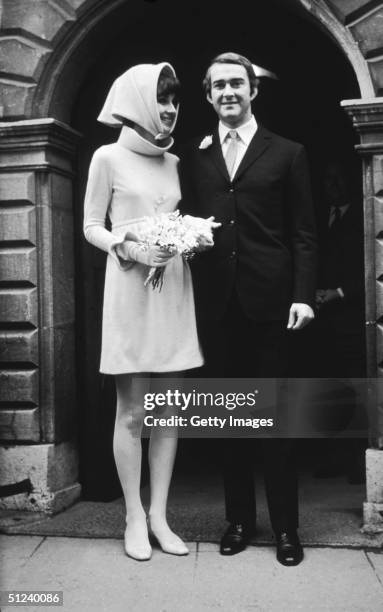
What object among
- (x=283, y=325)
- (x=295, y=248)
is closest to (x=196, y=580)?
(x=283, y=325)

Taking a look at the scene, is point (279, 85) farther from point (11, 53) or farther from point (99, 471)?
point (99, 471)

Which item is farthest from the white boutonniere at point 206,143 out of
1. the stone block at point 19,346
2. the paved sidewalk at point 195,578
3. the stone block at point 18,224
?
the paved sidewalk at point 195,578

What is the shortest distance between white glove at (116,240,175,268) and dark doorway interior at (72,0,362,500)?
1276 mm

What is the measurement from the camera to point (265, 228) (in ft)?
12.0

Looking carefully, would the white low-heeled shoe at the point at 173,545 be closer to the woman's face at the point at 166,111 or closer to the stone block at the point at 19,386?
the stone block at the point at 19,386

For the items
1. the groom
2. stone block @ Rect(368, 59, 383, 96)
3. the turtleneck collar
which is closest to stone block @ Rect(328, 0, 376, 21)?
stone block @ Rect(368, 59, 383, 96)

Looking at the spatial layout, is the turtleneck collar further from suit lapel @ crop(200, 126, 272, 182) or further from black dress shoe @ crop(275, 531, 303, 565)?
black dress shoe @ crop(275, 531, 303, 565)

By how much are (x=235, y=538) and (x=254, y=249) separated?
1468mm

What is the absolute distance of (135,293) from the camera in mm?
3732

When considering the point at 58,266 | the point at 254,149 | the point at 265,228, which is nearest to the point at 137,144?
the point at 254,149

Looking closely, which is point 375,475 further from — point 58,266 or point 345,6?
point 345,6

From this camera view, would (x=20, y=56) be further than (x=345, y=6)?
Yes

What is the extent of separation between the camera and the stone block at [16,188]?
4477 mm

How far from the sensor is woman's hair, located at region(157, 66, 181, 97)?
3.71 metres
